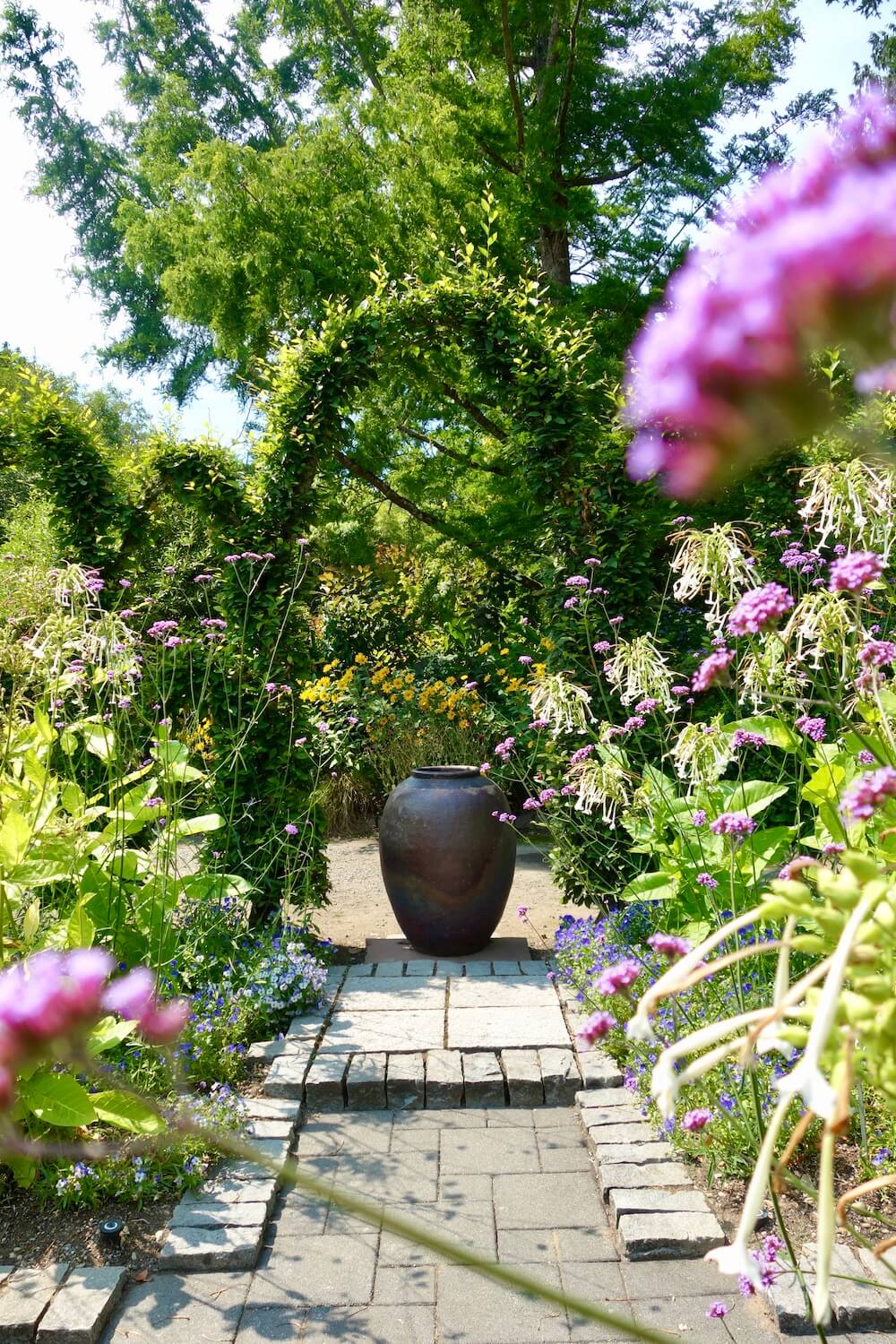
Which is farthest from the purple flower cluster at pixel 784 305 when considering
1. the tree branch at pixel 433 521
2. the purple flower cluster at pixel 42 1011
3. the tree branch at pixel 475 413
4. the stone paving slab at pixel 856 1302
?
the tree branch at pixel 475 413

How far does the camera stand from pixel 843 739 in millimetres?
3068

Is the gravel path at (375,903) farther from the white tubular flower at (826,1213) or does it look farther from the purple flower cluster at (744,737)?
the white tubular flower at (826,1213)

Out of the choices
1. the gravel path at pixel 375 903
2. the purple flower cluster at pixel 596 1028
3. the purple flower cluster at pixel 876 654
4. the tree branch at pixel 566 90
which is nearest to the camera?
the purple flower cluster at pixel 596 1028

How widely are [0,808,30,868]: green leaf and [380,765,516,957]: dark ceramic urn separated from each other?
2201 mm

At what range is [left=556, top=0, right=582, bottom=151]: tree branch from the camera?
8.52m

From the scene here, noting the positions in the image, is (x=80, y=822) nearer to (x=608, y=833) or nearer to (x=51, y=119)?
(x=608, y=833)

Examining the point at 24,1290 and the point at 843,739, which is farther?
the point at 843,739

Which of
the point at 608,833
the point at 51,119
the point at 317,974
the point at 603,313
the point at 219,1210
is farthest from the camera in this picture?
the point at 51,119

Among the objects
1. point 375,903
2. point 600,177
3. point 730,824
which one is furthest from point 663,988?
point 600,177

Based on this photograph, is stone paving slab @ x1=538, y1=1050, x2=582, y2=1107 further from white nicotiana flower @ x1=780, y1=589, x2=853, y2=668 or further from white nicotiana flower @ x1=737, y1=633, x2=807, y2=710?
white nicotiana flower @ x1=780, y1=589, x2=853, y2=668

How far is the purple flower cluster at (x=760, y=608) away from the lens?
133 centimetres

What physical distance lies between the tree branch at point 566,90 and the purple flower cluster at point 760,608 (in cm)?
852

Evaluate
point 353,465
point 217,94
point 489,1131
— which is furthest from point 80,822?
point 217,94

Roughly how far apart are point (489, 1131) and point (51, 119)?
18132 millimetres
